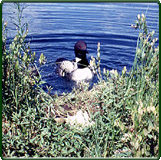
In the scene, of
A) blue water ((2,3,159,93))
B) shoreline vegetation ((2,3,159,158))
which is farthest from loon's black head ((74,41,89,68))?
shoreline vegetation ((2,3,159,158))

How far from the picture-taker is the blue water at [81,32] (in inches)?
342

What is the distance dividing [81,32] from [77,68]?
3430 millimetres

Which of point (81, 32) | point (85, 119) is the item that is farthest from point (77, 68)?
point (85, 119)

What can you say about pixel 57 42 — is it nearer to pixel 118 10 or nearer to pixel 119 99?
pixel 118 10

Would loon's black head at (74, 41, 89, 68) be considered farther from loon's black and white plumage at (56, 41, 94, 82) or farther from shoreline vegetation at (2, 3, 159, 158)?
shoreline vegetation at (2, 3, 159, 158)

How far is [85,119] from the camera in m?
3.91

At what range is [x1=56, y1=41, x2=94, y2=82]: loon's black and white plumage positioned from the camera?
316 inches

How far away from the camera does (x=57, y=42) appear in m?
10.5

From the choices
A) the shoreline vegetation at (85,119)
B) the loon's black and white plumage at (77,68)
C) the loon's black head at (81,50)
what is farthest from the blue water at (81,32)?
the shoreline vegetation at (85,119)

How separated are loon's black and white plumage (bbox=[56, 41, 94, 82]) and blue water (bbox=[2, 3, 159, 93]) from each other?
27 cm

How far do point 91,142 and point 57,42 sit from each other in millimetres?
7412

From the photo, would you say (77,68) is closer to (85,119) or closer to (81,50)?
(81,50)

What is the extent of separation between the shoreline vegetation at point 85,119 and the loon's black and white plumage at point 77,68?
405cm

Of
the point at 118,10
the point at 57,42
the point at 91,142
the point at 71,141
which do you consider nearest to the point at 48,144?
the point at 71,141
